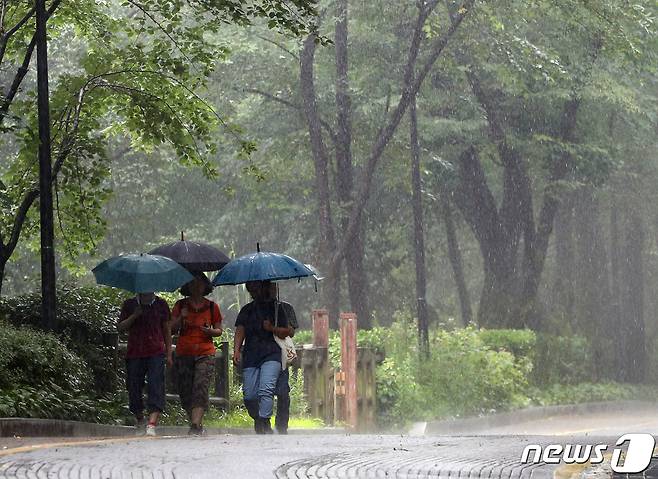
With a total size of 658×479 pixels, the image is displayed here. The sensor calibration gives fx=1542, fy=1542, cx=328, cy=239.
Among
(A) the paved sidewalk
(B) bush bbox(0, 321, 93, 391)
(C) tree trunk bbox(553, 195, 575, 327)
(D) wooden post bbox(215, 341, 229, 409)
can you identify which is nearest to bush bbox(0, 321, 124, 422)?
(B) bush bbox(0, 321, 93, 391)

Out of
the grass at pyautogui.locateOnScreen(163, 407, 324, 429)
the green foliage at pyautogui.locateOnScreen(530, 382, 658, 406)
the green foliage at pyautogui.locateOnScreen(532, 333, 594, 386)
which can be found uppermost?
the grass at pyautogui.locateOnScreen(163, 407, 324, 429)

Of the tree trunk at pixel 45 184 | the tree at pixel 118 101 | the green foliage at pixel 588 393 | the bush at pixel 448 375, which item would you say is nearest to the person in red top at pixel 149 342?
the tree trunk at pixel 45 184

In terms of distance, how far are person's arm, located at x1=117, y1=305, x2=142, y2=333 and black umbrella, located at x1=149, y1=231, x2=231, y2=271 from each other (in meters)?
1.63

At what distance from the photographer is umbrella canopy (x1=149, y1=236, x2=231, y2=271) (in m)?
17.9

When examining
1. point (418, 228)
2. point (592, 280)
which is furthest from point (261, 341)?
point (592, 280)

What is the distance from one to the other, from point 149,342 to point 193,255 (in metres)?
1.90

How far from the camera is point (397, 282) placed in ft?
172

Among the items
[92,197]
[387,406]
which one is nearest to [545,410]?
[387,406]

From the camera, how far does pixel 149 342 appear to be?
1631 centimetres

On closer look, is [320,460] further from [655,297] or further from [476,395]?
[655,297]

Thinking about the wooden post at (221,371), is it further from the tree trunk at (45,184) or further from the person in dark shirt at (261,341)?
the person in dark shirt at (261,341)

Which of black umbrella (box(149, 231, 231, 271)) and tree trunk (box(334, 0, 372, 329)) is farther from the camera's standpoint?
tree trunk (box(334, 0, 372, 329))

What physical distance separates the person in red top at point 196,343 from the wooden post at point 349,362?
28.0ft

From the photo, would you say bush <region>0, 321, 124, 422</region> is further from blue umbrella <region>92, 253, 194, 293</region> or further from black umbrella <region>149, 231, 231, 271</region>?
black umbrella <region>149, 231, 231, 271</region>
